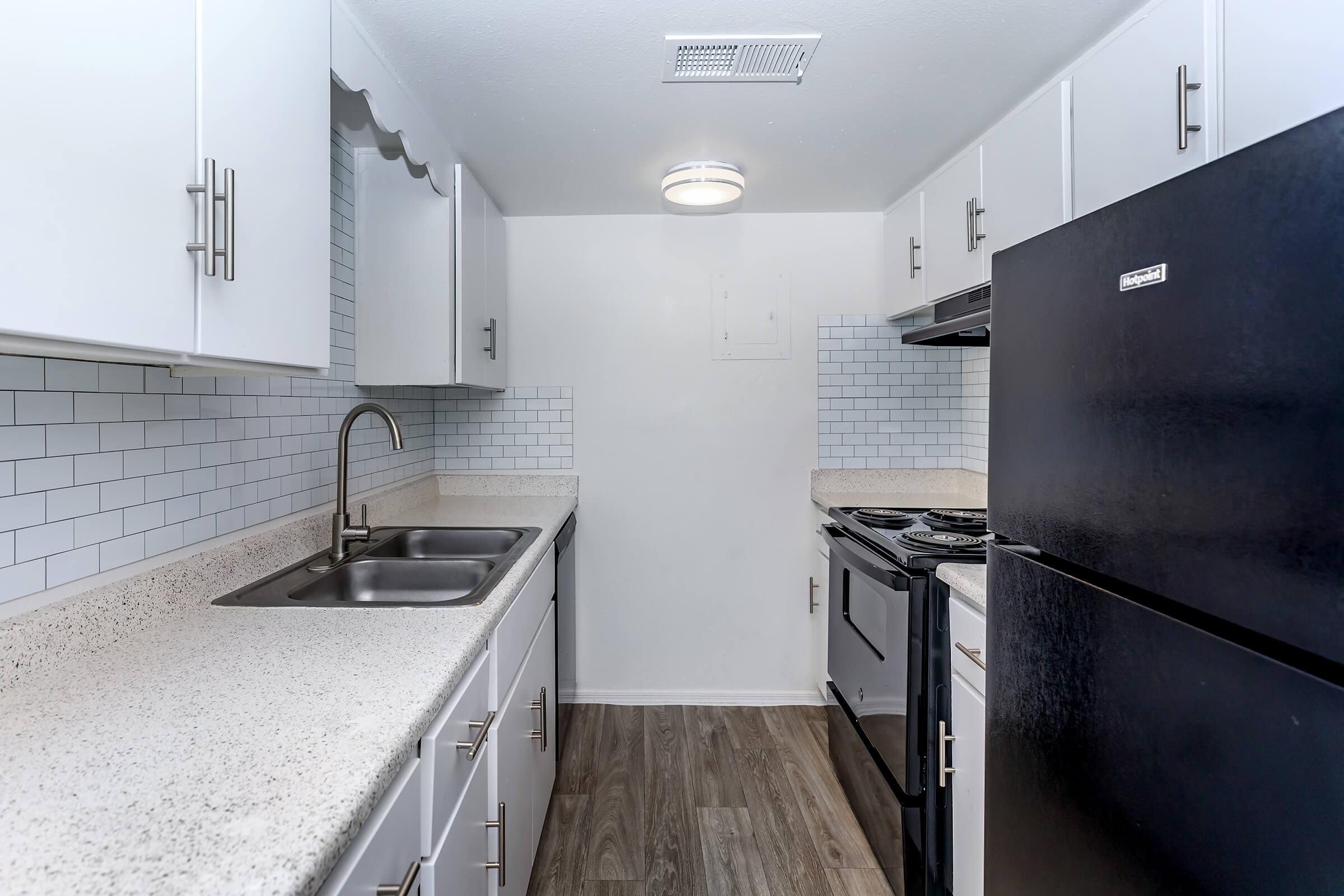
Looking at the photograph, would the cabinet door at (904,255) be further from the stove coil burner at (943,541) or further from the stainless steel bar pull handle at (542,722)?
the stainless steel bar pull handle at (542,722)

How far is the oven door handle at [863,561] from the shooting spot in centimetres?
174

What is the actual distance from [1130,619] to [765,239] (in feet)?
8.00

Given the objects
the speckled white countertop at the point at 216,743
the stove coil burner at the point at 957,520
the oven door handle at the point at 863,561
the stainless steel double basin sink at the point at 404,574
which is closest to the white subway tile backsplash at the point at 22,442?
the speckled white countertop at the point at 216,743

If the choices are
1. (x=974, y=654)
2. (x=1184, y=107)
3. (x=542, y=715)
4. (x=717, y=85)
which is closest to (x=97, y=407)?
(x=542, y=715)

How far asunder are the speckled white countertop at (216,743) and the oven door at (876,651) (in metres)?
1.09

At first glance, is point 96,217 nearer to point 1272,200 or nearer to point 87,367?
point 87,367

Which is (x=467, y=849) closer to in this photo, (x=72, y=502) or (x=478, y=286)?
(x=72, y=502)

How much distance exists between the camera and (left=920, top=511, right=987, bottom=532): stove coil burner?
216cm

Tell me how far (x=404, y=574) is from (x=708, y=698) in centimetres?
171

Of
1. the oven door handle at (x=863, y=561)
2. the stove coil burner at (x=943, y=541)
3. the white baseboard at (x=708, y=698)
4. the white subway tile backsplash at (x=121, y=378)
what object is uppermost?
the white subway tile backsplash at (x=121, y=378)

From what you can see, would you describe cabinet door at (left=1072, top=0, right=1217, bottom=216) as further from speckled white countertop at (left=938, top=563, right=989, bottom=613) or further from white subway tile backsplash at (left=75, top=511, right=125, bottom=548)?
white subway tile backsplash at (left=75, top=511, right=125, bottom=548)

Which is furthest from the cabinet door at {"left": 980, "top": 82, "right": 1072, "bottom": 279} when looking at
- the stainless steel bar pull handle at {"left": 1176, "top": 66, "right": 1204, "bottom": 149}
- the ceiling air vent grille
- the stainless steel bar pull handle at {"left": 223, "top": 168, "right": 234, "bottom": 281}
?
the stainless steel bar pull handle at {"left": 223, "top": 168, "right": 234, "bottom": 281}

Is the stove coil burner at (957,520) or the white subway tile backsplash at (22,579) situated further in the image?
the stove coil burner at (957,520)

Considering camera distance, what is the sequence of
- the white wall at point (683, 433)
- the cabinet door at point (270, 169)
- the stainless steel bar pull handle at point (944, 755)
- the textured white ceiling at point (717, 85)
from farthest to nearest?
the white wall at point (683, 433) < the stainless steel bar pull handle at point (944, 755) < the textured white ceiling at point (717, 85) < the cabinet door at point (270, 169)
